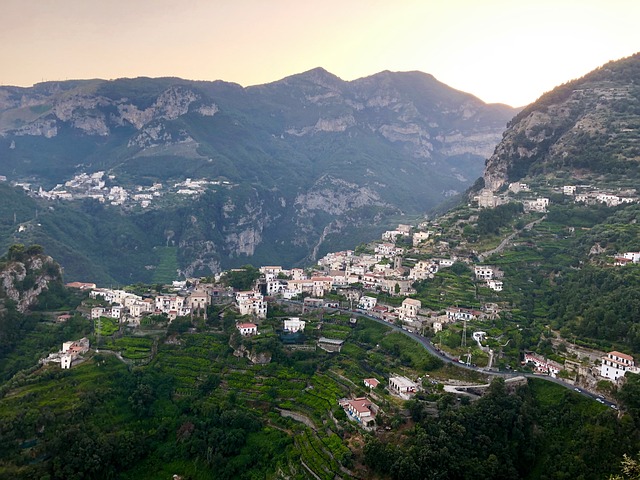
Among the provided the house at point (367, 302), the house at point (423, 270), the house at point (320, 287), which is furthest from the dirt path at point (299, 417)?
the house at point (423, 270)

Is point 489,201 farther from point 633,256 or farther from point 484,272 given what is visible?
point 633,256

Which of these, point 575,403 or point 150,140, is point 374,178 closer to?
point 150,140

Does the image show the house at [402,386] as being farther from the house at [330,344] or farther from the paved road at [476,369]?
the house at [330,344]

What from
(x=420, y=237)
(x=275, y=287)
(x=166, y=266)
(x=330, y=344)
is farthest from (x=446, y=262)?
(x=166, y=266)

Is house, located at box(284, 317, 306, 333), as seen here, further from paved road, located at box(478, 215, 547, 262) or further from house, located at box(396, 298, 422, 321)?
paved road, located at box(478, 215, 547, 262)

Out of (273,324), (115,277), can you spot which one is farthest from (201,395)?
(115,277)
